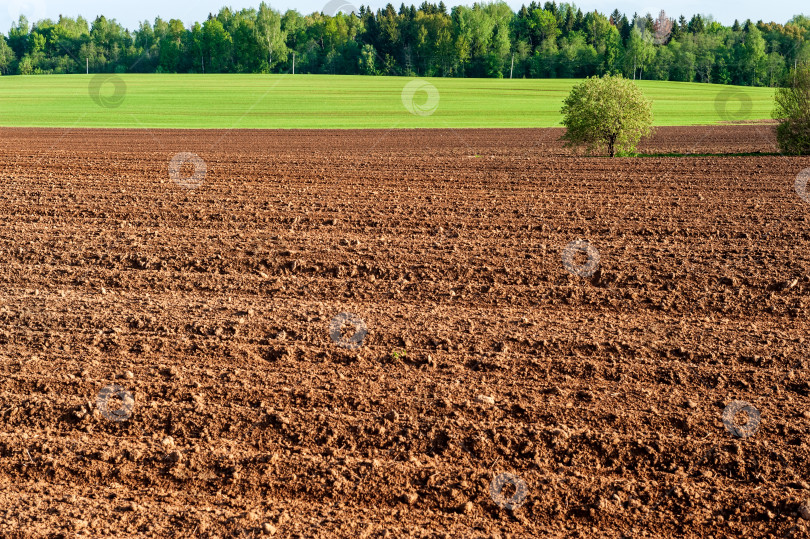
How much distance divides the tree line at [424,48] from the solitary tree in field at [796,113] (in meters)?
58.9

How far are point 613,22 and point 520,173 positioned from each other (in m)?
108

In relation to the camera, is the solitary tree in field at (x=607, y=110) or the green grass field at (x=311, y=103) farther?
the green grass field at (x=311, y=103)

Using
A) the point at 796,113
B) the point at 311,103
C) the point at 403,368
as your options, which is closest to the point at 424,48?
the point at 311,103

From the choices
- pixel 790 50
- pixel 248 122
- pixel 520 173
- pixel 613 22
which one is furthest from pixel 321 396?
pixel 613 22

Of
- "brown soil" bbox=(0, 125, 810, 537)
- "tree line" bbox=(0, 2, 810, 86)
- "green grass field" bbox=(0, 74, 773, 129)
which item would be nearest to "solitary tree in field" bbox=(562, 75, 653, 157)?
"brown soil" bbox=(0, 125, 810, 537)

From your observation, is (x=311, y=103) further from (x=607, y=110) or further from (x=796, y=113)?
(x=796, y=113)

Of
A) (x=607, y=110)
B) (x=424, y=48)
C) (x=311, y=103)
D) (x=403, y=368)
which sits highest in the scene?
(x=424, y=48)

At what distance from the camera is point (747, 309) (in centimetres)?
796

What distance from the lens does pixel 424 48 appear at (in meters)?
86.4

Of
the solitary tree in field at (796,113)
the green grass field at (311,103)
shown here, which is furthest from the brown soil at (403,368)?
the green grass field at (311,103)

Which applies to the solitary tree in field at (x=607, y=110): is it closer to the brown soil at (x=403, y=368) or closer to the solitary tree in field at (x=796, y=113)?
the solitary tree in field at (x=796, y=113)

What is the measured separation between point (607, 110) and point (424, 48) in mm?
68094

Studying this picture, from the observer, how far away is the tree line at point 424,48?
84750mm

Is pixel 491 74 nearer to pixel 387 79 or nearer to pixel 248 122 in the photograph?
pixel 387 79
